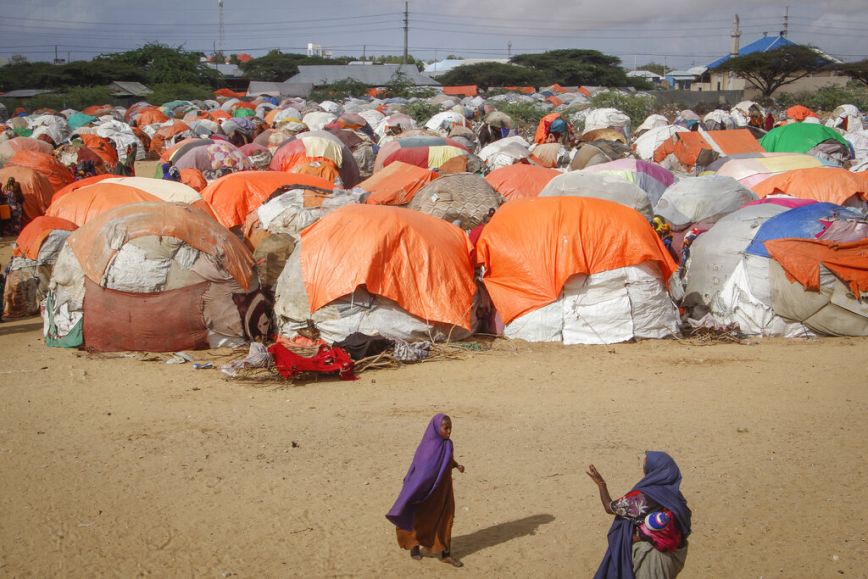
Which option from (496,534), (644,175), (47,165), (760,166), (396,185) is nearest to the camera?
(496,534)

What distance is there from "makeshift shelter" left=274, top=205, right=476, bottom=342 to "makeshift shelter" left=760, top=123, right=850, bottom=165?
11468mm

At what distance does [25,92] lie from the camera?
53.0 meters

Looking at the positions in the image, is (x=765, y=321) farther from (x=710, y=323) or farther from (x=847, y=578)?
(x=847, y=578)

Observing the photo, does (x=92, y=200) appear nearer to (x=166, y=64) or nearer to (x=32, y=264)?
(x=32, y=264)

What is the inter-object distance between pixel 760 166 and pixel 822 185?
2.37 m

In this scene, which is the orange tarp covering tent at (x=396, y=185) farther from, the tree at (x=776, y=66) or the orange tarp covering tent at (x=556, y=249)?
the tree at (x=776, y=66)

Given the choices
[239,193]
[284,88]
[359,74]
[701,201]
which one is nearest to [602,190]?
[701,201]

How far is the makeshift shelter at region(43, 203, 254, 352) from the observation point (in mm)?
9609

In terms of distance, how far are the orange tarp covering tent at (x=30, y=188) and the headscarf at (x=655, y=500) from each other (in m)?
16.1

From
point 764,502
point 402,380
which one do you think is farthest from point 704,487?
point 402,380

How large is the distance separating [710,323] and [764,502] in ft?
14.3

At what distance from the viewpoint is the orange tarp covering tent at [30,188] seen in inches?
679

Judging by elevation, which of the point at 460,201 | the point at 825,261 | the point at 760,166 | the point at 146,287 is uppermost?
the point at 760,166

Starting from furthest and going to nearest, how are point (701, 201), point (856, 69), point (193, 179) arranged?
point (856, 69)
point (193, 179)
point (701, 201)
